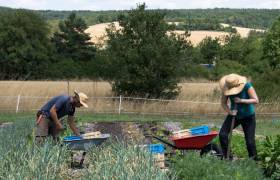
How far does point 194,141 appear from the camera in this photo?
843 cm

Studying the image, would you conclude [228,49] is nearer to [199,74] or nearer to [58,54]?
[199,74]

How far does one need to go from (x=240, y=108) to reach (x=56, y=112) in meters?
2.96

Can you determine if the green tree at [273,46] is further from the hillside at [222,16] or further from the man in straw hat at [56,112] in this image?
the hillside at [222,16]

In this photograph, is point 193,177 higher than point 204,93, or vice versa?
point 193,177

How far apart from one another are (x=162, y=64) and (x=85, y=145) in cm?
1305

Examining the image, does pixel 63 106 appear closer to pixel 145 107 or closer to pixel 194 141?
pixel 194 141

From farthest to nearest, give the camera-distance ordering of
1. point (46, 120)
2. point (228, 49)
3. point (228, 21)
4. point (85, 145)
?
point (228, 21), point (228, 49), point (46, 120), point (85, 145)

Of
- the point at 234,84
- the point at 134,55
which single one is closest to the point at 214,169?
the point at 234,84

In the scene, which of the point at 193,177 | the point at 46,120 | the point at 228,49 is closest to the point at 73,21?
the point at 228,49

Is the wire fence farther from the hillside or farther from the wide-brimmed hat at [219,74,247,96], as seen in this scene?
the hillside

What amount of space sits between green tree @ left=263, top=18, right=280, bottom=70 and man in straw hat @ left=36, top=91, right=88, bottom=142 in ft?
84.6

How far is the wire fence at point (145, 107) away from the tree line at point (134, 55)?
135 cm

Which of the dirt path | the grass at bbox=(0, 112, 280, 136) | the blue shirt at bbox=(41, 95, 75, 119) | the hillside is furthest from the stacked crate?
the hillside

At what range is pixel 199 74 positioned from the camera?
131ft
